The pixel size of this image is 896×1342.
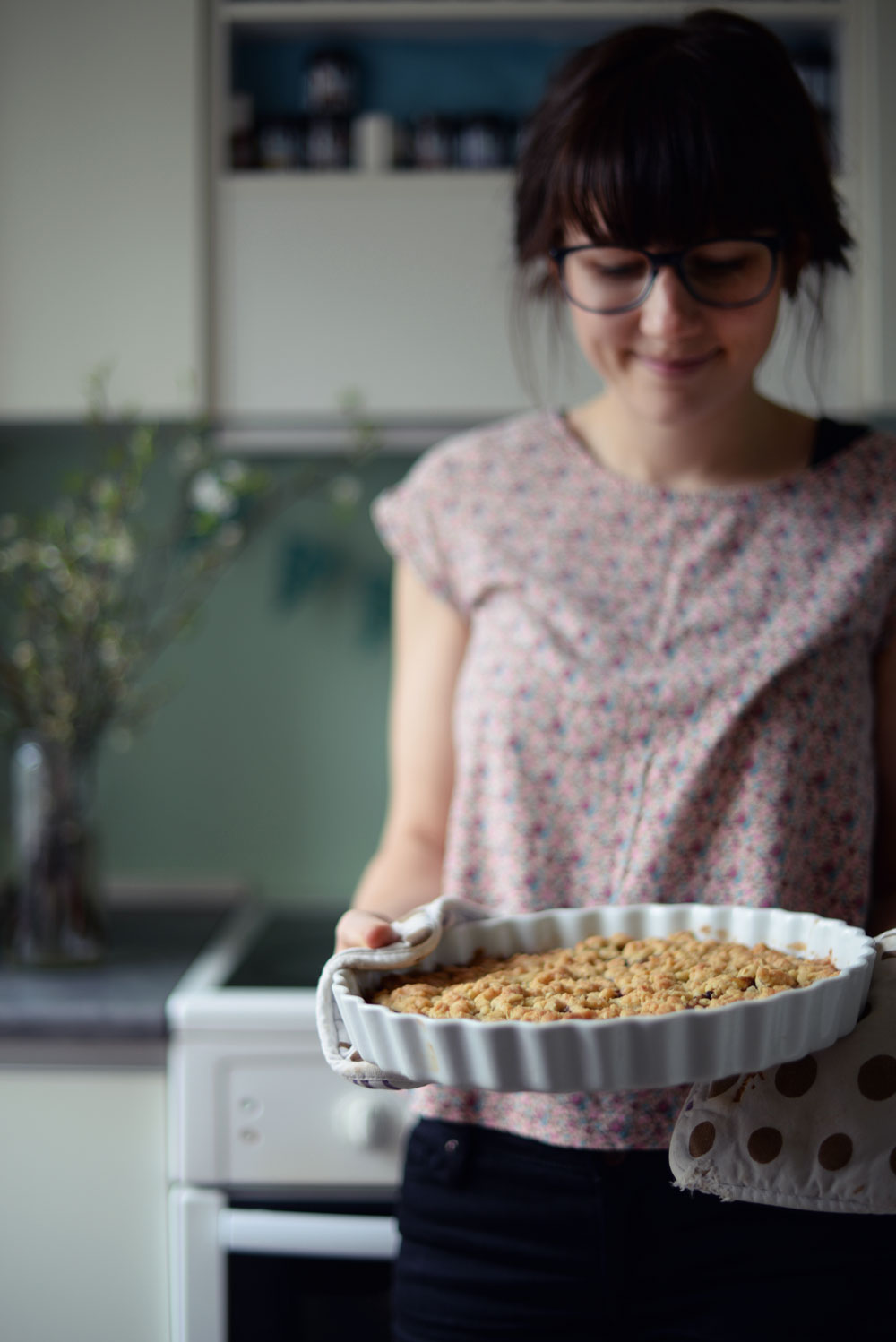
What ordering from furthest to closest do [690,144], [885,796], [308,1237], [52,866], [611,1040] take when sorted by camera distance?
[52,866]
[308,1237]
[885,796]
[690,144]
[611,1040]

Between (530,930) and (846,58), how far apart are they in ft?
3.94

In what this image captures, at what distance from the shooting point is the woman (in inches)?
32.1

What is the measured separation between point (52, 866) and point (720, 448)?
0.96m

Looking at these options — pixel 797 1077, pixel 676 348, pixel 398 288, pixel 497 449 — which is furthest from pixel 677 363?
pixel 398 288

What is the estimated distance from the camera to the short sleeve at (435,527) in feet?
3.43

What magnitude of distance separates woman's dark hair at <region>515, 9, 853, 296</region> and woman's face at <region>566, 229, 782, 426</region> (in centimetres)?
3

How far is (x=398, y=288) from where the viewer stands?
1525 millimetres

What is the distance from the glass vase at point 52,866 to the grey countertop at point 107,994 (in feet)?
0.08

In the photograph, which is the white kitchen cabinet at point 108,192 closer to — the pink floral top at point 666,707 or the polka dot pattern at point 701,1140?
the pink floral top at point 666,707

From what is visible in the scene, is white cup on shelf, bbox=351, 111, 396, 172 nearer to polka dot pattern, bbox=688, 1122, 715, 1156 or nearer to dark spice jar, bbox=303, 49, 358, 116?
dark spice jar, bbox=303, 49, 358, 116

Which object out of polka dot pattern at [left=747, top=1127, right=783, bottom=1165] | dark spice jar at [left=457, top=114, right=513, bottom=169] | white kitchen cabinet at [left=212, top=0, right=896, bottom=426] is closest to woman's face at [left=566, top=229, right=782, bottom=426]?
polka dot pattern at [left=747, top=1127, right=783, bottom=1165]

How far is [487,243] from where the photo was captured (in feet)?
4.99

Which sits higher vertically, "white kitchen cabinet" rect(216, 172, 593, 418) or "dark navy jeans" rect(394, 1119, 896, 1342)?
"white kitchen cabinet" rect(216, 172, 593, 418)

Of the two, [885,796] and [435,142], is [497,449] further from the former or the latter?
[435,142]
